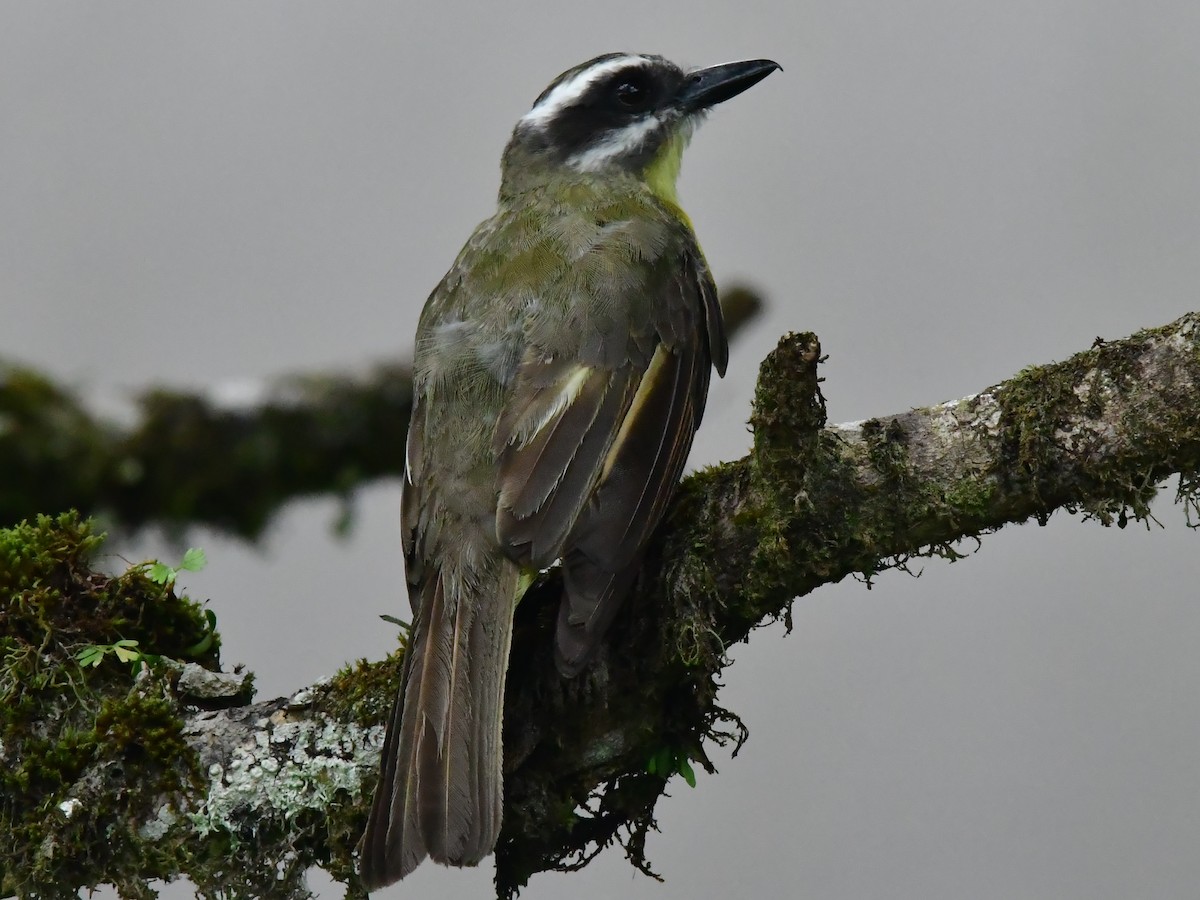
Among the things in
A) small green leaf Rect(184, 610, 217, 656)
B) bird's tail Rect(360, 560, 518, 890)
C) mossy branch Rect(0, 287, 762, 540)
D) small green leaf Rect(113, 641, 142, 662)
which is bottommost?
bird's tail Rect(360, 560, 518, 890)

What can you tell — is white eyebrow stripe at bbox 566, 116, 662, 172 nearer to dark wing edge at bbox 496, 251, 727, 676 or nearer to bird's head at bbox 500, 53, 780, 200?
bird's head at bbox 500, 53, 780, 200

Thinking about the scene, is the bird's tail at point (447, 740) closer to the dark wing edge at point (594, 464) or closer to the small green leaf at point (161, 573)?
the dark wing edge at point (594, 464)

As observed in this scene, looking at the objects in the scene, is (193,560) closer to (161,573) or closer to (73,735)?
(161,573)

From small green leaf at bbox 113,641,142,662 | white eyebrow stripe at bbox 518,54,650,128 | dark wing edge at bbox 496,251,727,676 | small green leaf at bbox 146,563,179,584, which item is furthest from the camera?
white eyebrow stripe at bbox 518,54,650,128

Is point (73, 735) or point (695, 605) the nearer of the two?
point (695, 605)

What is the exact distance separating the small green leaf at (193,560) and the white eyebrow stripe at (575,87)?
6.66 ft

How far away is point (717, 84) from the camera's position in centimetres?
445

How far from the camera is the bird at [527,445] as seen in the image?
110 inches

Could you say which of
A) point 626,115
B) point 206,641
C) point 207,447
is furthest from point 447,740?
point 207,447

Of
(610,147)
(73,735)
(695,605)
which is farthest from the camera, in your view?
(610,147)

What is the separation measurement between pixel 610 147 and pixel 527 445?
1549 mm

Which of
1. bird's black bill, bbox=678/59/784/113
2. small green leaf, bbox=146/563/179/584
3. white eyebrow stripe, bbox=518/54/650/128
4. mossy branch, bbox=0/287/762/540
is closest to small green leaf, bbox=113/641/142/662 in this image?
small green leaf, bbox=146/563/179/584

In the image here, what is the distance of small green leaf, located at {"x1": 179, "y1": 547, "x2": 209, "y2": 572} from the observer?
324 cm

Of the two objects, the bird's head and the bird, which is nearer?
the bird
